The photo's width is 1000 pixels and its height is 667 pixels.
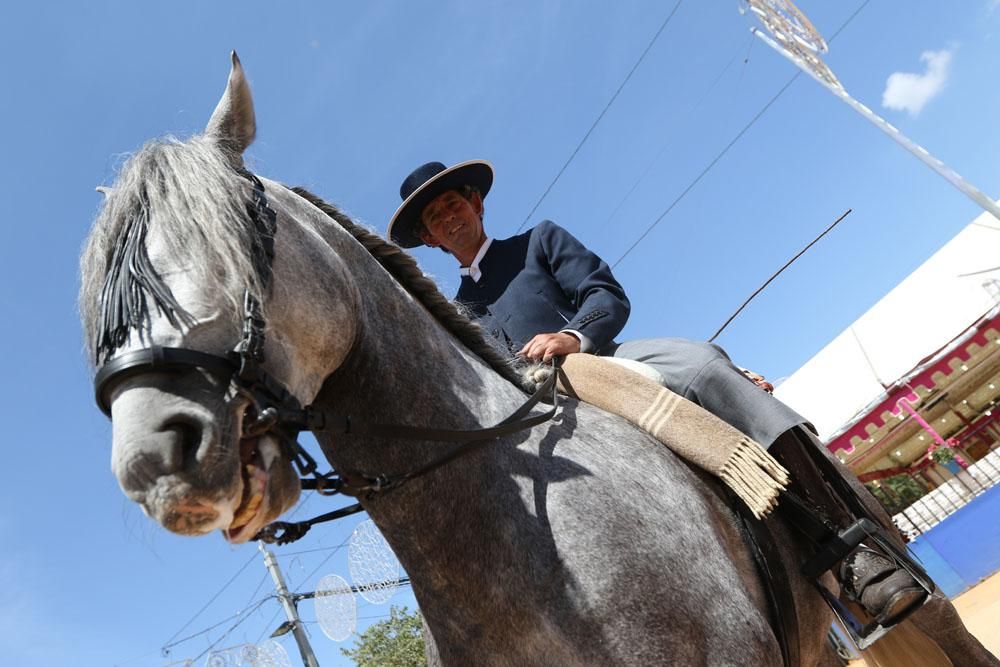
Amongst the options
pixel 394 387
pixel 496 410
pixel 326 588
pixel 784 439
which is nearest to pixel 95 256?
pixel 394 387

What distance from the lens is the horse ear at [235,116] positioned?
246 cm

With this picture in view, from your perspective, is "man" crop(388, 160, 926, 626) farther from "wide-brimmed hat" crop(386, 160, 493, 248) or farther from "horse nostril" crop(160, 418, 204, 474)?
"horse nostril" crop(160, 418, 204, 474)

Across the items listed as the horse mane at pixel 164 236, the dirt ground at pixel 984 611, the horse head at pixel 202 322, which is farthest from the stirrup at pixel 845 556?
the dirt ground at pixel 984 611

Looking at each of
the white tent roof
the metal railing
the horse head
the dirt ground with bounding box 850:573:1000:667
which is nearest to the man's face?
the horse head

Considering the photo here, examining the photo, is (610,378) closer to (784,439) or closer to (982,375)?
(784,439)

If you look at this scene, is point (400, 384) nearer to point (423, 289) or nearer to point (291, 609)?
point (423, 289)

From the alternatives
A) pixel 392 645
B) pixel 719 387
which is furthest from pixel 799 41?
pixel 392 645

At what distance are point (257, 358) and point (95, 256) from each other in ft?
2.22

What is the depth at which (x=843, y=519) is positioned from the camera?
316cm

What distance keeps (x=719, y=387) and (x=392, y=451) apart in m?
1.62

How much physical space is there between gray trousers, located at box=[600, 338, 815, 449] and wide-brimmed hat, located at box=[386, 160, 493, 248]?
51.5 inches

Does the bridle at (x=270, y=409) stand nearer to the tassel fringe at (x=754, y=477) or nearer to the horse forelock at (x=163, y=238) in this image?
the horse forelock at (x=163, y=238)

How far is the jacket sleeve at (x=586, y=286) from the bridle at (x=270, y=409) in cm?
93

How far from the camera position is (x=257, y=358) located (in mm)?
1834
